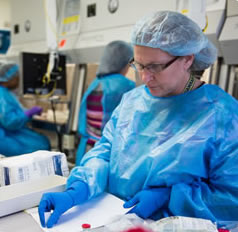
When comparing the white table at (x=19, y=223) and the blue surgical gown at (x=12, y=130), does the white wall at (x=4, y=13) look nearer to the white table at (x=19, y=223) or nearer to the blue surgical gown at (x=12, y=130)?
the blue surgical gown at (x=12, y=130)

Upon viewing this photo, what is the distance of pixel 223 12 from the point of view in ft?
4.70

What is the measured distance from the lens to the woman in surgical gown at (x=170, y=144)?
2.64 ft

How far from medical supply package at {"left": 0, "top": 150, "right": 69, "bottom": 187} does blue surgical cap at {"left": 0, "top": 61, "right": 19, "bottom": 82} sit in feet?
5.82

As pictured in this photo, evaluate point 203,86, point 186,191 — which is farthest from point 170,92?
point 186,191

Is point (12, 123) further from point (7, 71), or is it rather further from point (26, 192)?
point (26, 192)

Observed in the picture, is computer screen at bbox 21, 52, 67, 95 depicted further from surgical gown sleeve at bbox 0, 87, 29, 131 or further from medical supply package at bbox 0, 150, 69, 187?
medical supply package at bbox 0, 150, 69, 187

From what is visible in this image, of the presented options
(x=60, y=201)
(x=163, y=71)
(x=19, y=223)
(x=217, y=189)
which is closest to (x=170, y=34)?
(x=163, y=71)

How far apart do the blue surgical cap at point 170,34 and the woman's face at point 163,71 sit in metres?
0.02

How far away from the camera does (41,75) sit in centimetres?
252

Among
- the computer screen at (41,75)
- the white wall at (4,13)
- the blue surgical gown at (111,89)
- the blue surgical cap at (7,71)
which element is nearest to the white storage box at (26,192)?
the blue surgical gown at (111,89)

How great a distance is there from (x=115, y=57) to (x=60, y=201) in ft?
4.51

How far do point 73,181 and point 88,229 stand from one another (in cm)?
21

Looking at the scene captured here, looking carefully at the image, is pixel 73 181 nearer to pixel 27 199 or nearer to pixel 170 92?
pixel 27 199

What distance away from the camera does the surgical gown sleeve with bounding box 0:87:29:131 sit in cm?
239
